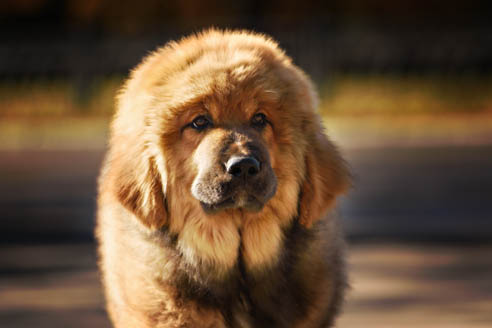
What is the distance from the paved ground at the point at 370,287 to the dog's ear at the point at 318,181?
1703 mm

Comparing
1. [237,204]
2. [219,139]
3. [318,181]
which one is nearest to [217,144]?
[219,139]

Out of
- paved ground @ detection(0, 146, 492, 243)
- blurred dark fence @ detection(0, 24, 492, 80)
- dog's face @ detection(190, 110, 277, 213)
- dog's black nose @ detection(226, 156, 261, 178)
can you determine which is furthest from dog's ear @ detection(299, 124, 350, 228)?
blurred dark fence @ detection(0, 24, 492, 80)

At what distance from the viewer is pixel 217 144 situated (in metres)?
4.11

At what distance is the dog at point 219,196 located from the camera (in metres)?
4.19

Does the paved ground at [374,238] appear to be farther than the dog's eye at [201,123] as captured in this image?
Yes

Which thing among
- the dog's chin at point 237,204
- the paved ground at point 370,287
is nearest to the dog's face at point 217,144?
the dog's chin at point 237,204

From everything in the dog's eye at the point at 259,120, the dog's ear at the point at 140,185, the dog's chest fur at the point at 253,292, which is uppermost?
the dog's eye at the point at 259,120

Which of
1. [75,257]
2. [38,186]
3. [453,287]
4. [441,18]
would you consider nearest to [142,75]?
[453,287]

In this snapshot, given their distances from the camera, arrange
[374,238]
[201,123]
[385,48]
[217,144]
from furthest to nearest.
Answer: [385,48], [374,238], [201,123], [217,144]

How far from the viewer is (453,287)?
6.95 meters

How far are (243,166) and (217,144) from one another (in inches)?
7.4

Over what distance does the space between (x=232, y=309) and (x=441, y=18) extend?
14224 millimetres

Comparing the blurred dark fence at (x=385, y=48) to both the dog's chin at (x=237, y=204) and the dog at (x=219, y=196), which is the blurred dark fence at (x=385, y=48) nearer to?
the dog at (x=219, y=196)

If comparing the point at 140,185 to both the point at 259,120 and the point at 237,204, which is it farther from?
the point at 259,120
